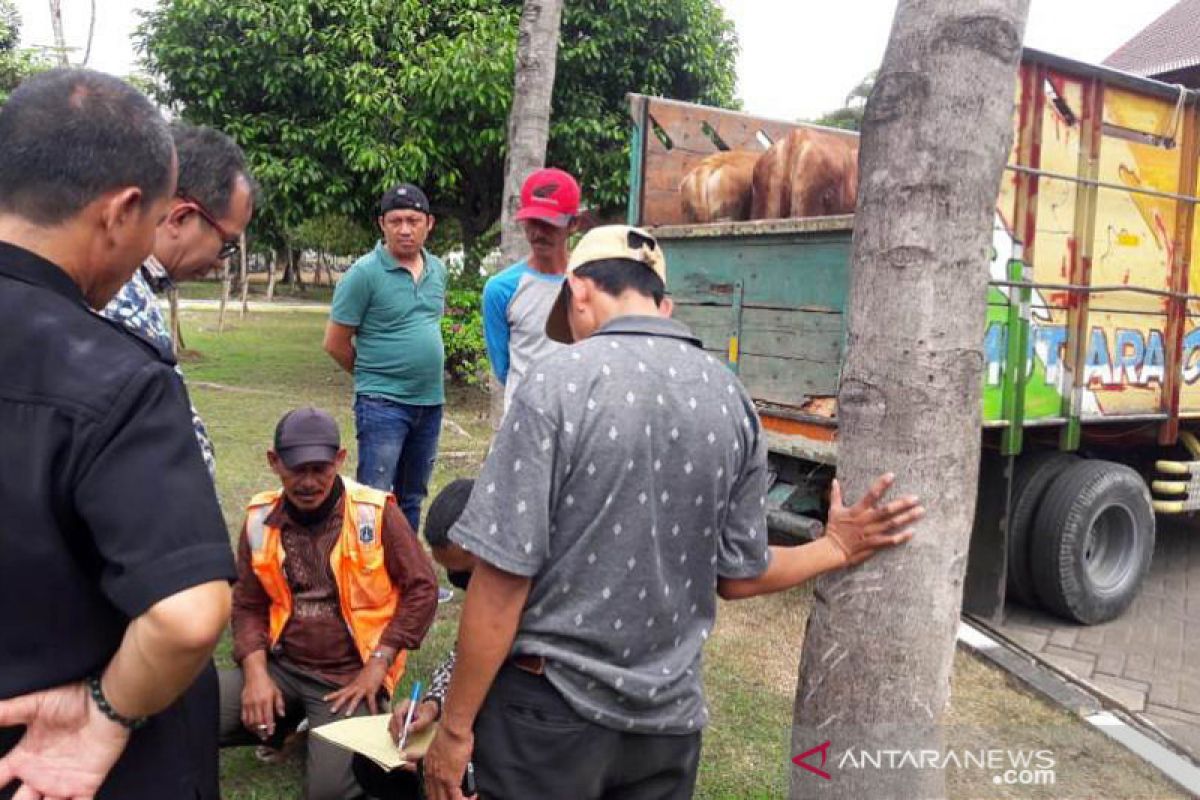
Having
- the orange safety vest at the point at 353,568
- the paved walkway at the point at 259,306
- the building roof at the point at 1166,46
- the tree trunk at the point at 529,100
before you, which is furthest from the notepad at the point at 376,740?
the paved walkway at the point at 259,306

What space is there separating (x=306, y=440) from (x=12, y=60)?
12.9 metres

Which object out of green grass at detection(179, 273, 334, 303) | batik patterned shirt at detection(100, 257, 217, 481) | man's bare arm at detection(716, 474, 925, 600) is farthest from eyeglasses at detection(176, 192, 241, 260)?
green grass at detection(179, 273, 334, 303)

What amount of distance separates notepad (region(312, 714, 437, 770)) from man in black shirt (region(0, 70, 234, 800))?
938 mm

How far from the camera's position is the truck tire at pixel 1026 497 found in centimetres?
494

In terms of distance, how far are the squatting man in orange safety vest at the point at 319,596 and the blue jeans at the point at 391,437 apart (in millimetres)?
1088

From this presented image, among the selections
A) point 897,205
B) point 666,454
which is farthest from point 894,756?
point 897,205

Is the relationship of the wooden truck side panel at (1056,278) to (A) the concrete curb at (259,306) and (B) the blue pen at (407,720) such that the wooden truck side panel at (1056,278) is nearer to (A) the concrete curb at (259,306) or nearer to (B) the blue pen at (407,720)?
(B) the blue pen at (407,720)

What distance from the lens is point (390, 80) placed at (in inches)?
397

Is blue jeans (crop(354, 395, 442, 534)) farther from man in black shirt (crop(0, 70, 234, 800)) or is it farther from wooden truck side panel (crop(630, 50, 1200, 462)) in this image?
man in black shirt (crop(0, 70, 234, 800))

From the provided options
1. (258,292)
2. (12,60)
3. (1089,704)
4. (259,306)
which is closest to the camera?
(1089,704)

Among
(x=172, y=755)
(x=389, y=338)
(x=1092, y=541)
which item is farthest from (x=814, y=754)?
(x=1092, y=541)

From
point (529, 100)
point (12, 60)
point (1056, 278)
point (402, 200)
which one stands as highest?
point (12, 60)

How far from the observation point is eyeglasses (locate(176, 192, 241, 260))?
203 cm

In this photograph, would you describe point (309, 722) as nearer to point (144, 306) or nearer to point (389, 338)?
point (144, 306)
